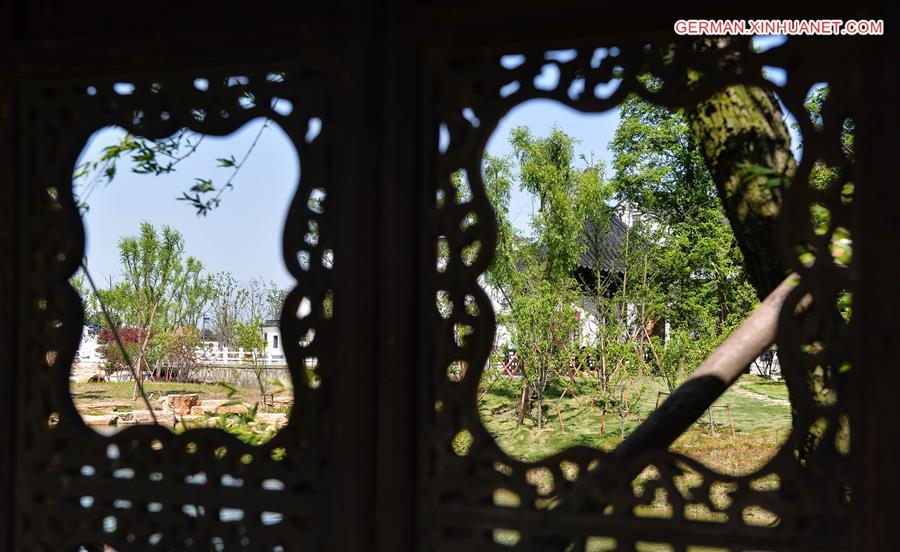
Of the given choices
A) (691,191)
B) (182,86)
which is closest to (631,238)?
(691,191)

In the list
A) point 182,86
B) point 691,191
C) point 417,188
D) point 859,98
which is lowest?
point 417,188

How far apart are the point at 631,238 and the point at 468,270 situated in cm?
789

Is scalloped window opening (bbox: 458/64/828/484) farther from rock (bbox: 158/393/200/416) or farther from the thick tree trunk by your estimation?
the thick tree trunk

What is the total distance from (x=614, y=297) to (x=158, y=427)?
7.39m

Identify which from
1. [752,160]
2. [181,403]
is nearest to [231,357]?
[181,403]

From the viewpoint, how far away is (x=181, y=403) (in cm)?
902

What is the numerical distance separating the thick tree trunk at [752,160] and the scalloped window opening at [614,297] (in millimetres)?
5699

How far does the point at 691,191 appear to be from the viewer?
30.3ft

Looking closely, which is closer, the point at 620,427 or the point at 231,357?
the point at 620,427

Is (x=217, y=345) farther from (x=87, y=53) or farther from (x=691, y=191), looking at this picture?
(x=87, y=53)

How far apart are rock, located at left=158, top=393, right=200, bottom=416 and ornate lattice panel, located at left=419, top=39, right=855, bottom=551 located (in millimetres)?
7841

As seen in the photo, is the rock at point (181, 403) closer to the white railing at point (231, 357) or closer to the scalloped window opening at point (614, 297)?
the white railing at point (231, 357)

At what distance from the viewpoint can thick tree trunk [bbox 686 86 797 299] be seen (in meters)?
2.73

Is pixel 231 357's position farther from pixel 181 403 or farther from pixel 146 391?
pixel 146 391
